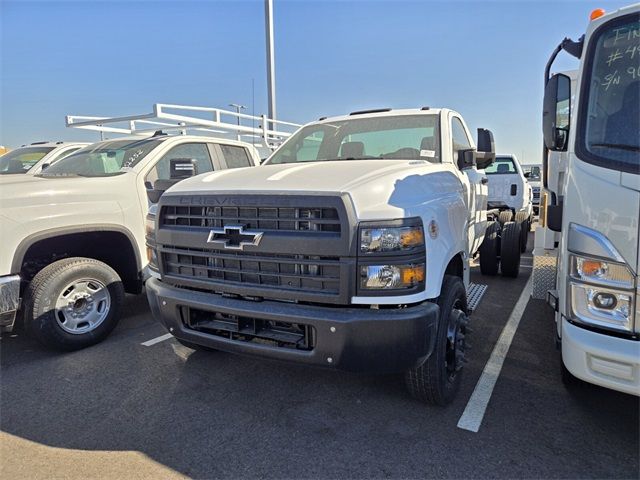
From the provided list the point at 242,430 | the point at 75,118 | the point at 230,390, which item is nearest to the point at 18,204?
the point at 230,390

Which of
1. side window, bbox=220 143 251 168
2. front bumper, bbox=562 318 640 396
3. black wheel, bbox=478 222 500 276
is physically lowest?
black wheel, bbox=478 222 500 276

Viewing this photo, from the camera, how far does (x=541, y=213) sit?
4453 millimetres

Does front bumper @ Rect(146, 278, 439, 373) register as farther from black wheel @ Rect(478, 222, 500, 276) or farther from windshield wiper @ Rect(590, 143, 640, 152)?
black wheel @ Rect(478, 222, 500, 276)

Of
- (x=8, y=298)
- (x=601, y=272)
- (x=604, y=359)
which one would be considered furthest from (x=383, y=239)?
(x=8, y=298)

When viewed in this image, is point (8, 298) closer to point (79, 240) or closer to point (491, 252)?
point (79, 240)

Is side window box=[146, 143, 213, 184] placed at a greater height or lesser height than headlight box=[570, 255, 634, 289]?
greater

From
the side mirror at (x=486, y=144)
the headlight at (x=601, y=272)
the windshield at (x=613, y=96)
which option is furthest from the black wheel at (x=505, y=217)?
the headlight at (x=601, y=272)

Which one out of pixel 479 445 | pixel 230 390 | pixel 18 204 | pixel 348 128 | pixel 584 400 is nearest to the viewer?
pixel 479 445

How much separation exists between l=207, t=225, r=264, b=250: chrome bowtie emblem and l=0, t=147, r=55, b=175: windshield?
656 centimetres

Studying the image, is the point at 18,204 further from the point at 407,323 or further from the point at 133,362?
the point at 407,323

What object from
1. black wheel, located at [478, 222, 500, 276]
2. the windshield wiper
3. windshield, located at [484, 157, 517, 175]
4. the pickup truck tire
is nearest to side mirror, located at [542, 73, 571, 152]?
the windshield wiper

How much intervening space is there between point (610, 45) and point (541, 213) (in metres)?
2.05

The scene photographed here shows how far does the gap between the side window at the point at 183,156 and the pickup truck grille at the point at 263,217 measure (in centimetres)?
221

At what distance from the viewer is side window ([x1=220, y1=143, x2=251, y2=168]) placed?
6.06 m
